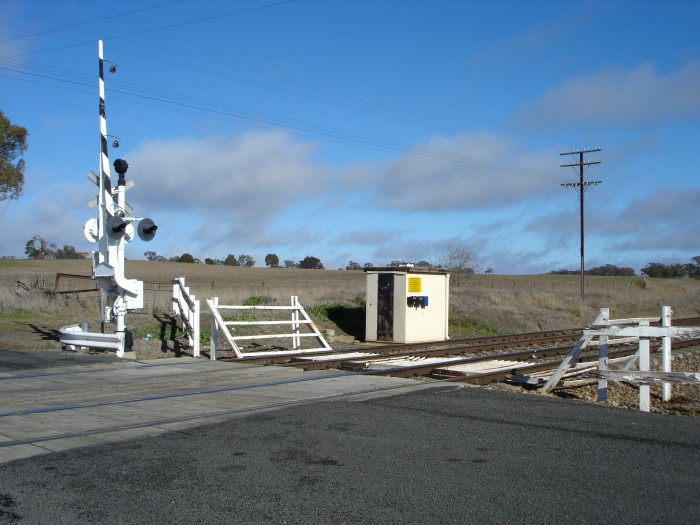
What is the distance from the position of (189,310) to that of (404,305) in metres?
7.44

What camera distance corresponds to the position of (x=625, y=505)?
5133 mm

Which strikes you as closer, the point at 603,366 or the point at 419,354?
the point at 603,366

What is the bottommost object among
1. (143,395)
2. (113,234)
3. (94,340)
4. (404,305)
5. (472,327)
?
(143,395)

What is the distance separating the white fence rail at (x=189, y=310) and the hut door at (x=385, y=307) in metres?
7.19

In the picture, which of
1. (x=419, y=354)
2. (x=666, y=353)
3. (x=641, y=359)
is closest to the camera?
(x=641, y=359)

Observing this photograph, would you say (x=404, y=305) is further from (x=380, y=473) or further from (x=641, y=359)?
(x=380, y=473)

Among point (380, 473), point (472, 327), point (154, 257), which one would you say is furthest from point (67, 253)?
point (380, 473)

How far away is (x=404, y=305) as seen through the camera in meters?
21.5

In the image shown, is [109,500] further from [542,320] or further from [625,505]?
[542,320]

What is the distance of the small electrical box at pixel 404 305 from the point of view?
2159 centimetres

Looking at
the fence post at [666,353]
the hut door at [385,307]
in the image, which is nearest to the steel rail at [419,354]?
the hut door at [385,307]

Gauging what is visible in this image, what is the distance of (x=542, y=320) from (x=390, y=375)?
842 inches

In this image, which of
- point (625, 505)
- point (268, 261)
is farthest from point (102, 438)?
point (268, 261)

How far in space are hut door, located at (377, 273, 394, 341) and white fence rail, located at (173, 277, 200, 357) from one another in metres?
7.19
